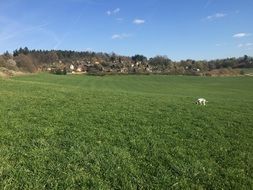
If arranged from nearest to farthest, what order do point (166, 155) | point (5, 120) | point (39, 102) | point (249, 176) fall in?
1. point (249, 176)
2. point (166, 155)
3. point (5, 120)
4. point (39, 102)

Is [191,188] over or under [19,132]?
under

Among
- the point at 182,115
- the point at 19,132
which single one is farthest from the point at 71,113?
the point at 182,115

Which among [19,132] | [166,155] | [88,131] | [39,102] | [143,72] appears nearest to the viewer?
[166,155]

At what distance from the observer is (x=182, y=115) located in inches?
832

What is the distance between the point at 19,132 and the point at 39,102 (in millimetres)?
9264

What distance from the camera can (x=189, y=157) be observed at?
12773 millimetres

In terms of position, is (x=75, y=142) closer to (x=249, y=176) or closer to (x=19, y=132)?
(x=19, y=132)

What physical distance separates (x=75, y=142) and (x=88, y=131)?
6.06 ft

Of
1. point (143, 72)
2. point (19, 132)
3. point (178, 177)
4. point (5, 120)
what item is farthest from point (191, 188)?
point (143, 72)

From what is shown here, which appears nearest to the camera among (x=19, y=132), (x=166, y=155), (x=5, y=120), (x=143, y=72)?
(x=166, y=155)

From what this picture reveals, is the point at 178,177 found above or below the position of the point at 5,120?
below

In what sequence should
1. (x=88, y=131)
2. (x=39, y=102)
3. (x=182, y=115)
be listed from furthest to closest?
(x=39, y=102) < (x=182, y=115) < (x=88, y=131)

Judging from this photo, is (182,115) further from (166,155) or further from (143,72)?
(143,72)

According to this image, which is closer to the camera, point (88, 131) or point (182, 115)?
point (88, 131)
